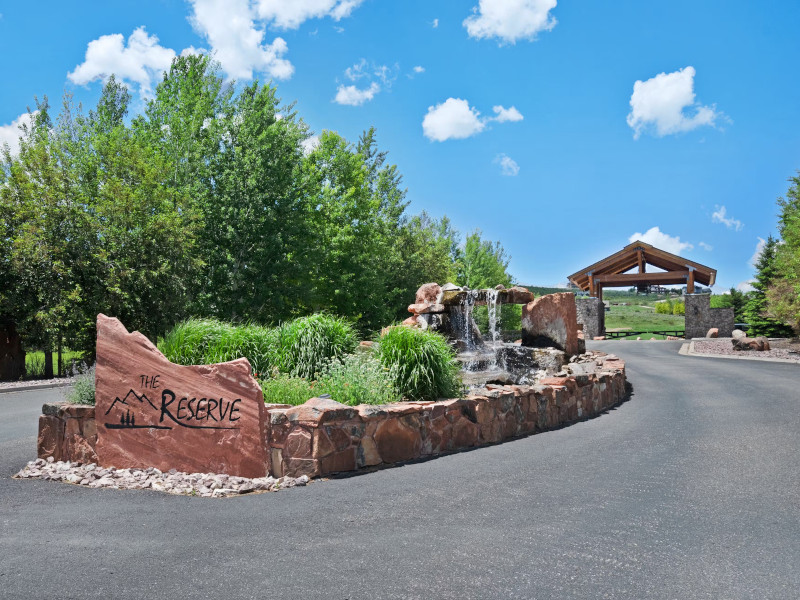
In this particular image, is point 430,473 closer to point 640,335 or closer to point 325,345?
point 325,345

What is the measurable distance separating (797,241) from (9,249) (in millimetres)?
29162

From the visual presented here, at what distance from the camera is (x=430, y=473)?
6.12 meters

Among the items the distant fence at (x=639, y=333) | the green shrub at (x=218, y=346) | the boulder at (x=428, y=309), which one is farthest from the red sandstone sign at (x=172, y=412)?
the distant fence at (x=639, y=333)

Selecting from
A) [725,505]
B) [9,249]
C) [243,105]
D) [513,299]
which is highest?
[243,105]

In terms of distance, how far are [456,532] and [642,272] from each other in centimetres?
3589

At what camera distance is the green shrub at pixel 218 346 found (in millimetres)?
8656

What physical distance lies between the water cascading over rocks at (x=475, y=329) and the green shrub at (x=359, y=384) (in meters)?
7.09

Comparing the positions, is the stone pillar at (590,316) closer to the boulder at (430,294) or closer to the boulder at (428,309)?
the boulder at (430,294)

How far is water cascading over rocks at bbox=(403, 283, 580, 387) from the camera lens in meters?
15.8

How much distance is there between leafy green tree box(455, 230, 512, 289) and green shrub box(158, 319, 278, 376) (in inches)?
1396

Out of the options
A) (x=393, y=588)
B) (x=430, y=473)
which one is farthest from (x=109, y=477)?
(x=393, y=588)

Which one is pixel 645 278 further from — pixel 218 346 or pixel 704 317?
pixel 218 346

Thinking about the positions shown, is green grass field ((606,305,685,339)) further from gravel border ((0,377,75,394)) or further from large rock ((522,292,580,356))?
gravel border ((0,377,75,394))

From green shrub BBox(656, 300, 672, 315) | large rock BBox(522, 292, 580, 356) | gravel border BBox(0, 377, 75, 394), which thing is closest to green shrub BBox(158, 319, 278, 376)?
gravel border BBox(0, 377, 75, 394)
